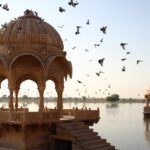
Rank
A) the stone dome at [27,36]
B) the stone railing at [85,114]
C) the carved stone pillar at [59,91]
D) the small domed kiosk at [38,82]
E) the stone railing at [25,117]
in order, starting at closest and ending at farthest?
1. the stone railing at [25,117]
2. the small domed kiosk at [38,82]
3. the stone dome at [27,36]
4. the stone railing at [85,114]
5. the carved stone pillar at [59,91]

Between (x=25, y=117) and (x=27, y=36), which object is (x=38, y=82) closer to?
(x=27, y=36)

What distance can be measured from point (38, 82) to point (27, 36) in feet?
8.20

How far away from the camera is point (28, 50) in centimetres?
1831

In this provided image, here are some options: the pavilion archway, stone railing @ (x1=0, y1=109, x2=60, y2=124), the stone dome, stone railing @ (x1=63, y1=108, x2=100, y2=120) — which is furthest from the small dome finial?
stone railing @ (x1=63, y1=108, x2=100, y2=120)

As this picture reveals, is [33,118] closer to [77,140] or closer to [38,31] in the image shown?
[77,140]

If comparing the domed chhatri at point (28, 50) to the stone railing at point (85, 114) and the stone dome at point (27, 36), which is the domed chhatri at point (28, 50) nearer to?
the stone dome at point (27, 36)

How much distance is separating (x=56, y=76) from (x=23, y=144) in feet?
14.8

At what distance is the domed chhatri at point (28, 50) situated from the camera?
18.3 m

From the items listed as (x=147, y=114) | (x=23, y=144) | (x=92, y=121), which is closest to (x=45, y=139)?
(x=23, y=144)

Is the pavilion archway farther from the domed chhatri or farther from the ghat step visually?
the ghat step

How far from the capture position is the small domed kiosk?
17.1 meters

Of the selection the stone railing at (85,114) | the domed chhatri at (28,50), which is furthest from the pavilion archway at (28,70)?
the stone railing at (85,114)

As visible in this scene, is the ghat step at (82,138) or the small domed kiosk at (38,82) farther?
the small domed kiosk at (38,82)

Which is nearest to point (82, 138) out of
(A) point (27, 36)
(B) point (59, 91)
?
(B) point (59, 91)
